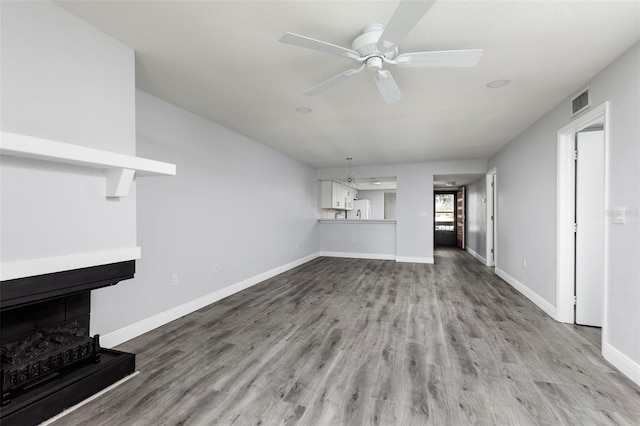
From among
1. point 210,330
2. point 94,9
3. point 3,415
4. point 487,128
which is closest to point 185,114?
point 94,9

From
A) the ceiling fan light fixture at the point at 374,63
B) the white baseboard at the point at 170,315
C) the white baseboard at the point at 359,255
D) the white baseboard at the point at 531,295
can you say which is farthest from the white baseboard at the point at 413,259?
the ceiling fan light fixture at the point at 374,63

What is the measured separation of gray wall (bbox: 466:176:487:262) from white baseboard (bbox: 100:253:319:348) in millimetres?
5137

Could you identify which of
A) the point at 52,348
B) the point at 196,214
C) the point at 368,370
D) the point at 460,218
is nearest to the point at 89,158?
the point at 52,348

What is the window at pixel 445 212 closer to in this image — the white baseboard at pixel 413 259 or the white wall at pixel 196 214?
the white baseboard at pixel 413 259

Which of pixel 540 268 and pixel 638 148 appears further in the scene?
pixel 540 268

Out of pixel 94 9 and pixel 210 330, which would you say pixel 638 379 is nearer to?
pixel 210 330

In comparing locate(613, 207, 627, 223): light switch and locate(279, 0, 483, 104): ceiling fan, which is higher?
locate(279, 0, 483, 104): ceiling fan

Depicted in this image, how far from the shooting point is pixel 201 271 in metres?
3.64

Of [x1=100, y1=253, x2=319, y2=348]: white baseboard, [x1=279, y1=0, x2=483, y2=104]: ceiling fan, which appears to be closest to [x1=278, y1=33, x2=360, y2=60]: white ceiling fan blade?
[x1=279, y1=0, x2=483, y2=104]: ceiling fan

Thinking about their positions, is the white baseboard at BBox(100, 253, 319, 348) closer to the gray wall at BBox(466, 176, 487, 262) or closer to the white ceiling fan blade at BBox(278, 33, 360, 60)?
the white ceiling fan blade at BBox(278, 33, 360, 60)

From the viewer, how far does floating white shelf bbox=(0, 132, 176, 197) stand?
1318mm

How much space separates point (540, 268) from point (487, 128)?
6.60 feet

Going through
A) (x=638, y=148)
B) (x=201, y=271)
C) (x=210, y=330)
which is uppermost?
(x=638, y=148)

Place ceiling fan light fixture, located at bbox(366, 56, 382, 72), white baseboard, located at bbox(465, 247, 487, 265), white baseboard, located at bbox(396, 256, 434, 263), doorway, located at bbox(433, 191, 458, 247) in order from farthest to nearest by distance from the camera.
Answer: doorway, located at bbox(433, 191, 458, 247)
white baseboard, located at bbox(396, 256, 434, 263)
white baseboard, located at bbox(465, 247, 487, 265)
ceiling fan light fixture, located at bbox(366, 56, 382, 72)
